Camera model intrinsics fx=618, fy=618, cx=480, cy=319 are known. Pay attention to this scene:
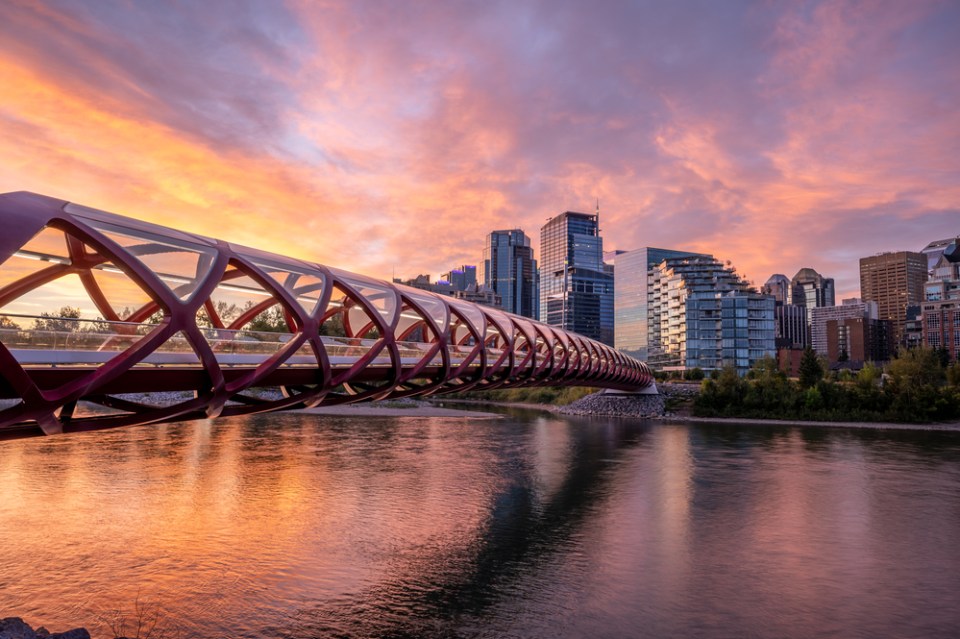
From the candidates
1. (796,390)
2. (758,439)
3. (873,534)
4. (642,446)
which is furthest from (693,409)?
(873,534)

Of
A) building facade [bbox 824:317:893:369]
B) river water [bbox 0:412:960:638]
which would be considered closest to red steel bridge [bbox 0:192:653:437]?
river water [bbox 0:412:960:638]

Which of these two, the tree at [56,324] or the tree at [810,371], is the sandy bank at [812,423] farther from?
the tree at [56,324]

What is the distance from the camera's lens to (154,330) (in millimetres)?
10797

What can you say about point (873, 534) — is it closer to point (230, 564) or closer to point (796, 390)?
point (230, 564)

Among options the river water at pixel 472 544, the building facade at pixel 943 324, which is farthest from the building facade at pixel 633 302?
the river water at pixel 472 544

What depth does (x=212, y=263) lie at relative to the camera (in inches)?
507

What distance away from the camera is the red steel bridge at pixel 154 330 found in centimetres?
996

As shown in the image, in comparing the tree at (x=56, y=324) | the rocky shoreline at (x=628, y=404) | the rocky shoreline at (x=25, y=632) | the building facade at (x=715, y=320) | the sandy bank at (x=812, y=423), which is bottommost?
the rocky shoreline at (x=25, y=632)

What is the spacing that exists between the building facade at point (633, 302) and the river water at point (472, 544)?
14129 centimetres

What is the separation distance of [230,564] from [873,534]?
65.9 ft

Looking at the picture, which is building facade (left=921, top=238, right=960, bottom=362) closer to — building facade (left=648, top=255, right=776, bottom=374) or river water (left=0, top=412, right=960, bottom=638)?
building facade (left=648, top=255, right=776, bottom=374)

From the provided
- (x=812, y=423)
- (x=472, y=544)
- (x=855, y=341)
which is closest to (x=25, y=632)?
(x=472, y=544)

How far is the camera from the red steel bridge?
32.7 feet

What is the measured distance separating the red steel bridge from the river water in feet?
14.4
